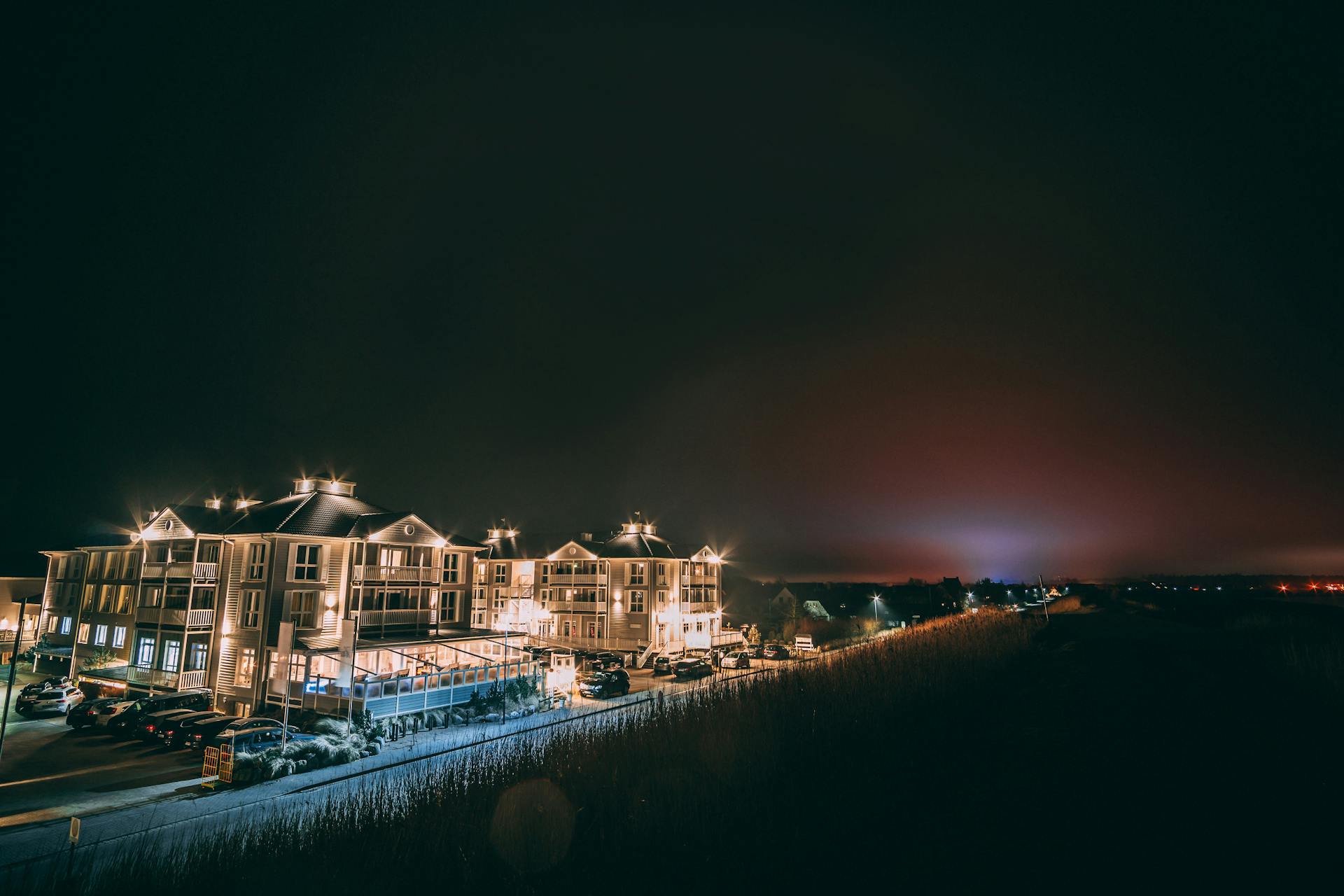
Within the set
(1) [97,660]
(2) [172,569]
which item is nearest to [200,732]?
(2) [172,569]

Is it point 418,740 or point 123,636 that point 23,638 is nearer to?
point 123,636

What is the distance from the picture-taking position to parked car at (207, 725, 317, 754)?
65.8 ft

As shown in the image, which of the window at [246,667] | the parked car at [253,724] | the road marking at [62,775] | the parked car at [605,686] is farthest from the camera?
the parked car at [605,686]

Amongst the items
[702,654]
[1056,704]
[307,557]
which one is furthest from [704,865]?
[702,654]

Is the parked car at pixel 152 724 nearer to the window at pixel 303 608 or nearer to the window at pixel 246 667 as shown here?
the window at pixel 246 667

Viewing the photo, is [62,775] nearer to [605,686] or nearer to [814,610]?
[605,686]

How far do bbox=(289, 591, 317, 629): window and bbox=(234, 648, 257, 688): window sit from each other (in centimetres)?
226

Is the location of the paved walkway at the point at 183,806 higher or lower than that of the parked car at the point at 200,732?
lower

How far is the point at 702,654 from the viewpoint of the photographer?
48281 millimetres

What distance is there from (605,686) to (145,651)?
87.5ft

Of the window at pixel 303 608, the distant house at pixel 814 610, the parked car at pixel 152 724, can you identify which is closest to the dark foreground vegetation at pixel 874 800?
the parked car at pixel 152 724

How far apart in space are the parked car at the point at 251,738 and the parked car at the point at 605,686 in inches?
548

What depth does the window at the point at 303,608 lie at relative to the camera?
1224 inches

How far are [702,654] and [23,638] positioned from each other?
52.2 m
